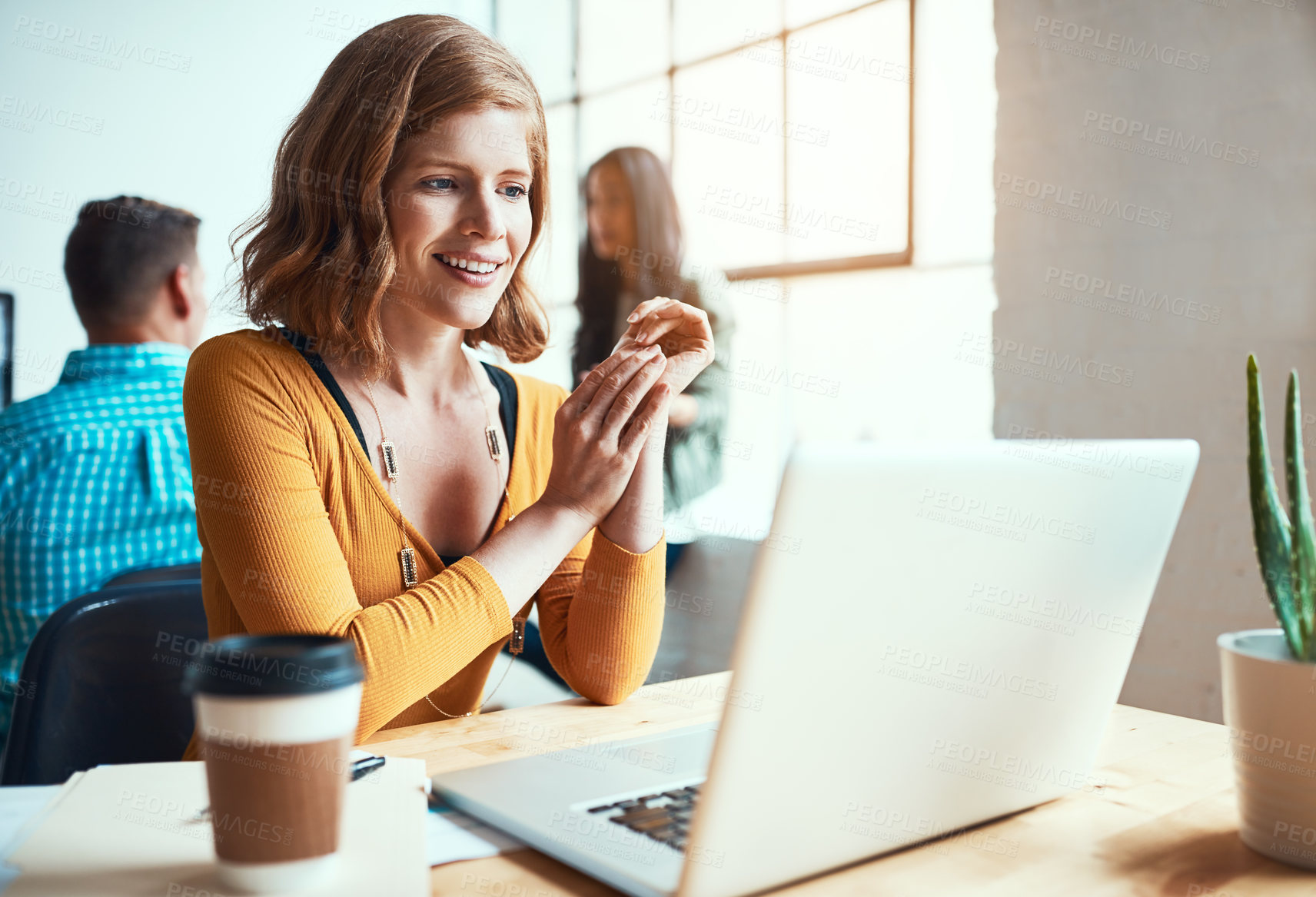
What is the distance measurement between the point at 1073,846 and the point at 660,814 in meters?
0.25

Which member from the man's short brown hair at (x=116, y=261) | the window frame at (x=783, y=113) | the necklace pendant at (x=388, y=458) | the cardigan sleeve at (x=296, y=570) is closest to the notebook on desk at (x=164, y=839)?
the cardigan sleeve at (x=296, y=570)

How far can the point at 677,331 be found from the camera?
3.65ft

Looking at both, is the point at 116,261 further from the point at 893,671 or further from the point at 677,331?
the point at 893,671

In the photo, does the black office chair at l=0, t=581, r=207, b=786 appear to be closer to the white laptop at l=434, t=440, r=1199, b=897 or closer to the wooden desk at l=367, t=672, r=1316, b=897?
the wooden desk at l=367, t=672, r=1316, b=897

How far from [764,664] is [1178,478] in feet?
1.12

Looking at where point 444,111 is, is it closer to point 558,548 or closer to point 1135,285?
point 558,548

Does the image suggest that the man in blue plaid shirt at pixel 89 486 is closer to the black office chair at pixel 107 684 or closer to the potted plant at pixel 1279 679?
the black office chair at pixel 107 684

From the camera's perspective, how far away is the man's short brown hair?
1896 mm

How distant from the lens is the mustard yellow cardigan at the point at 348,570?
2.94ft

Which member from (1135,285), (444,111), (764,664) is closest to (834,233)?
(1135,285)

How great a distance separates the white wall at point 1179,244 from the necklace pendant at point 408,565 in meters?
1.42

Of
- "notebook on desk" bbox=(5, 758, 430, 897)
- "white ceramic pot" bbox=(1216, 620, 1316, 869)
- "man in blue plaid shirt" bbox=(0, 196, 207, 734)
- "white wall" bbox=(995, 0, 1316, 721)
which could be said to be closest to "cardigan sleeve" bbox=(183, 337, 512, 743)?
"notebook on desk" bbox=(5, 758, 430, 897)

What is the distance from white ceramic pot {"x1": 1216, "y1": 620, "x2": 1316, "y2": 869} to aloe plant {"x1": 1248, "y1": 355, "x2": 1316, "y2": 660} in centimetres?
2

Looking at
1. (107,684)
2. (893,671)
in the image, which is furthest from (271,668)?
(107,684)
